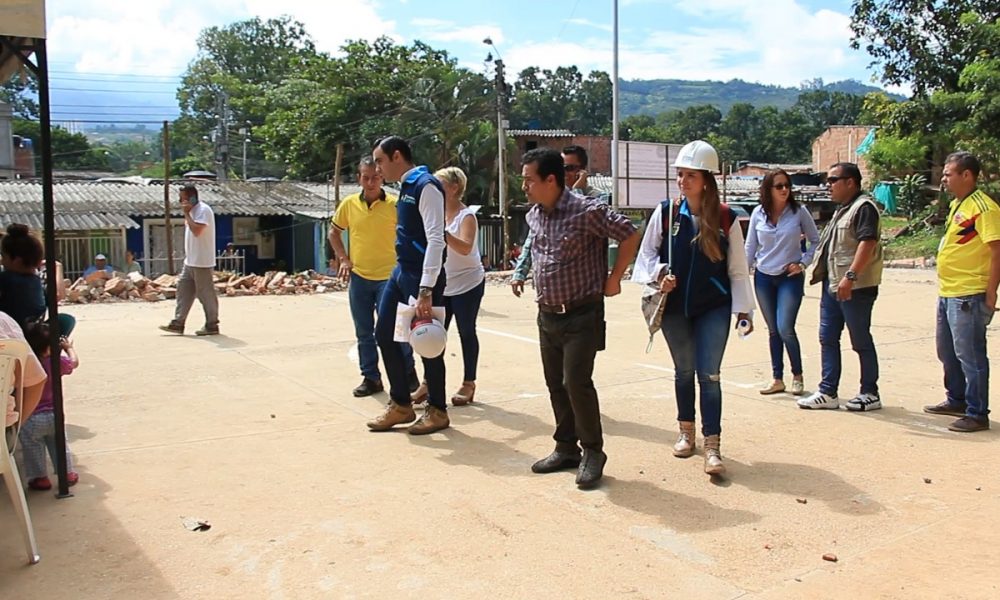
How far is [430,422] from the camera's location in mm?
5578

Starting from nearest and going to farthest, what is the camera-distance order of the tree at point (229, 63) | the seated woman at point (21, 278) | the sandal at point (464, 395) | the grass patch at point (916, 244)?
the seated woman at point (21, 278) < the sandal at point (464, 395) < the grass patch at point (916, 244) < the tree at point (229, 63)

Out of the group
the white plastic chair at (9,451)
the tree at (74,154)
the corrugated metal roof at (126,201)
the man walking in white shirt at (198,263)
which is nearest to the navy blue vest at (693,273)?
the white plastic chair at (9,451)

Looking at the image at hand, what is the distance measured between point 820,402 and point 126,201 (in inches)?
984

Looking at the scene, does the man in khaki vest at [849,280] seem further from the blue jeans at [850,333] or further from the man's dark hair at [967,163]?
the man's dark hair at [967,163]

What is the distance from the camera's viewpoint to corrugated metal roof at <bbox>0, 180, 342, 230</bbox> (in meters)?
24.1

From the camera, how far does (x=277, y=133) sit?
42.0 metres

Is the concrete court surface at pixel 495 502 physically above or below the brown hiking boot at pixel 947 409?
below

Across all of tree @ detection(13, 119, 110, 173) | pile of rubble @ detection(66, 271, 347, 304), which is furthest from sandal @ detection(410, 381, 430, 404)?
tree @ detection(13, 119, 110, 173)

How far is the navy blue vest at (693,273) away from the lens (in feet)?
15.4

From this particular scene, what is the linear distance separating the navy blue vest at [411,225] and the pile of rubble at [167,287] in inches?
388

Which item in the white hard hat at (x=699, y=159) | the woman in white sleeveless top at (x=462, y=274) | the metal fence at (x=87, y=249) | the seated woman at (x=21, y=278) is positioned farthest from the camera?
the metal fence at (x=87, y=249)

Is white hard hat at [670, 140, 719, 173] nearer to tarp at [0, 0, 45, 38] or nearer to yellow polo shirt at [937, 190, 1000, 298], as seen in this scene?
yellow polo shirt at [937, 190, 1000, 298]

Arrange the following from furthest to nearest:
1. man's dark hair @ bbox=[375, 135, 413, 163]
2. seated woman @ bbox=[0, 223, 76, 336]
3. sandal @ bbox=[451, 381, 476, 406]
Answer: sandal @ bbox=[451, 381, 476, 406]
man's dark hair @ bbox=[375, 135, 413, 163]
seated woman @ bbox=[0, 223, 76, 336]

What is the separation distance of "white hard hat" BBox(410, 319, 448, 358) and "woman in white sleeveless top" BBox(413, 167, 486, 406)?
2.81 feet
